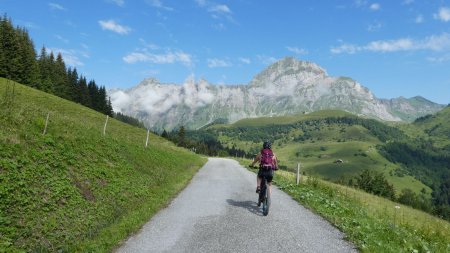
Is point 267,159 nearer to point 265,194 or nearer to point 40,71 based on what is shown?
point 265,194

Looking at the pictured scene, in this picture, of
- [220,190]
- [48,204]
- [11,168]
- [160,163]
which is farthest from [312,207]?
[160,163]

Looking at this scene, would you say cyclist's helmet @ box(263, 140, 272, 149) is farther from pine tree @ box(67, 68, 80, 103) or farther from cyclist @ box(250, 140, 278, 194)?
pine tree @ box(67, 68, 80, 103)

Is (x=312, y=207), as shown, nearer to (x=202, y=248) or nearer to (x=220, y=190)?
(x=220, y=190)

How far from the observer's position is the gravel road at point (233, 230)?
1066 centimetres

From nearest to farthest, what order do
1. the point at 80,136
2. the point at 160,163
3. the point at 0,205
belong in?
the point at 0,205, the point at 80,136, the point at 160,163

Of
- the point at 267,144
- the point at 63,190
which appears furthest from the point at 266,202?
the point at 63,190

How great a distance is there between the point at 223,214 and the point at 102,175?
250 inches

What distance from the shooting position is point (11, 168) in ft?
39.2

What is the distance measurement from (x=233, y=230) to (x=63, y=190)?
610cm

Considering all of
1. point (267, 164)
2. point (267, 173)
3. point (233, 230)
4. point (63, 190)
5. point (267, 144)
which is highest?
point (267, 144)

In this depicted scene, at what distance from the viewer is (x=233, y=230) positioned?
12.6 metres

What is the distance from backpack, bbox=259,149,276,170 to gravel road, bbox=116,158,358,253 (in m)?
2.01

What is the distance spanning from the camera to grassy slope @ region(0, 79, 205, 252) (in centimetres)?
1039

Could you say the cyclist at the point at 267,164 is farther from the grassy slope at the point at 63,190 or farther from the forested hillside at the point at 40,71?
the forested hillside at the point at 40,71
